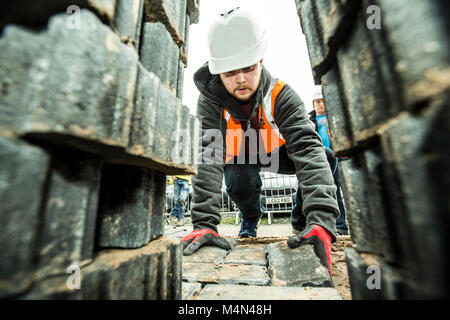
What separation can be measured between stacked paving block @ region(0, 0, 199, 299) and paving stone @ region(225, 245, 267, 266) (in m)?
0.97

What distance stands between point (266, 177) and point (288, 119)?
4436mm

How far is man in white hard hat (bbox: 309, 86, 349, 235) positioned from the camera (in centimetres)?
352

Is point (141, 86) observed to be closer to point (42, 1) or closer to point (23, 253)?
point (42, 1)

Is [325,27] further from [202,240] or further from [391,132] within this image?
[202,240]

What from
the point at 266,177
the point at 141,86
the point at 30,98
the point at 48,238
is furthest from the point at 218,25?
the point at 266,177

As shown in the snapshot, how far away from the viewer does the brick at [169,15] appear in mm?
1009

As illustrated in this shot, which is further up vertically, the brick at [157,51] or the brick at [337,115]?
the brick at [157,51]

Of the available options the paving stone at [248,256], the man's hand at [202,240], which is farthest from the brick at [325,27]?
the man's hand at [202,240]

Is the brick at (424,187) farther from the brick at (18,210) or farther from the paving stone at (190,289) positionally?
the paving stone at (190,289)

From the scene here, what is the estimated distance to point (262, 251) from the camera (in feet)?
6.66

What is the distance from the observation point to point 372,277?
622mm

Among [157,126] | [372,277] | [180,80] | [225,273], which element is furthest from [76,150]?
[225,273]

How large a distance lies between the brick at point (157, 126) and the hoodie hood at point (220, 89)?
1.51m

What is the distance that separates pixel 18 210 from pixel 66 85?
0.31 meters
